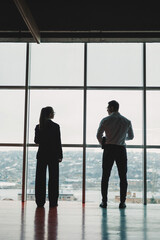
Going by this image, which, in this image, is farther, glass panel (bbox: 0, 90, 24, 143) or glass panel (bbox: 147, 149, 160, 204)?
glass panel (bbox: 0, 90, 24, 143)

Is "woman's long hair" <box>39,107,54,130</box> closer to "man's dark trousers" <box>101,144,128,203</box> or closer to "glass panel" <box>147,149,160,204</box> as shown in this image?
"man's dark trousers" <box>101,144,128,203</box>

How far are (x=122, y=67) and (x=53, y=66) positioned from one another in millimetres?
1220

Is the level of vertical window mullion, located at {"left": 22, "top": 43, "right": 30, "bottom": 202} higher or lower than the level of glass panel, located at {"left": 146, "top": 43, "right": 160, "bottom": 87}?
lower

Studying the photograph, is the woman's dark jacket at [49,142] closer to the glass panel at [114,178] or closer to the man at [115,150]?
the man at [115,150]

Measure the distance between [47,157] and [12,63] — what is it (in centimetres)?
209

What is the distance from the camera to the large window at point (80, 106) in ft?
17.9

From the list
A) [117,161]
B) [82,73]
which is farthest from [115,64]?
[117,161]

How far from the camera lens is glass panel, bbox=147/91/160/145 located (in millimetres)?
5441

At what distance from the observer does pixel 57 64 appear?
5.70 meters
